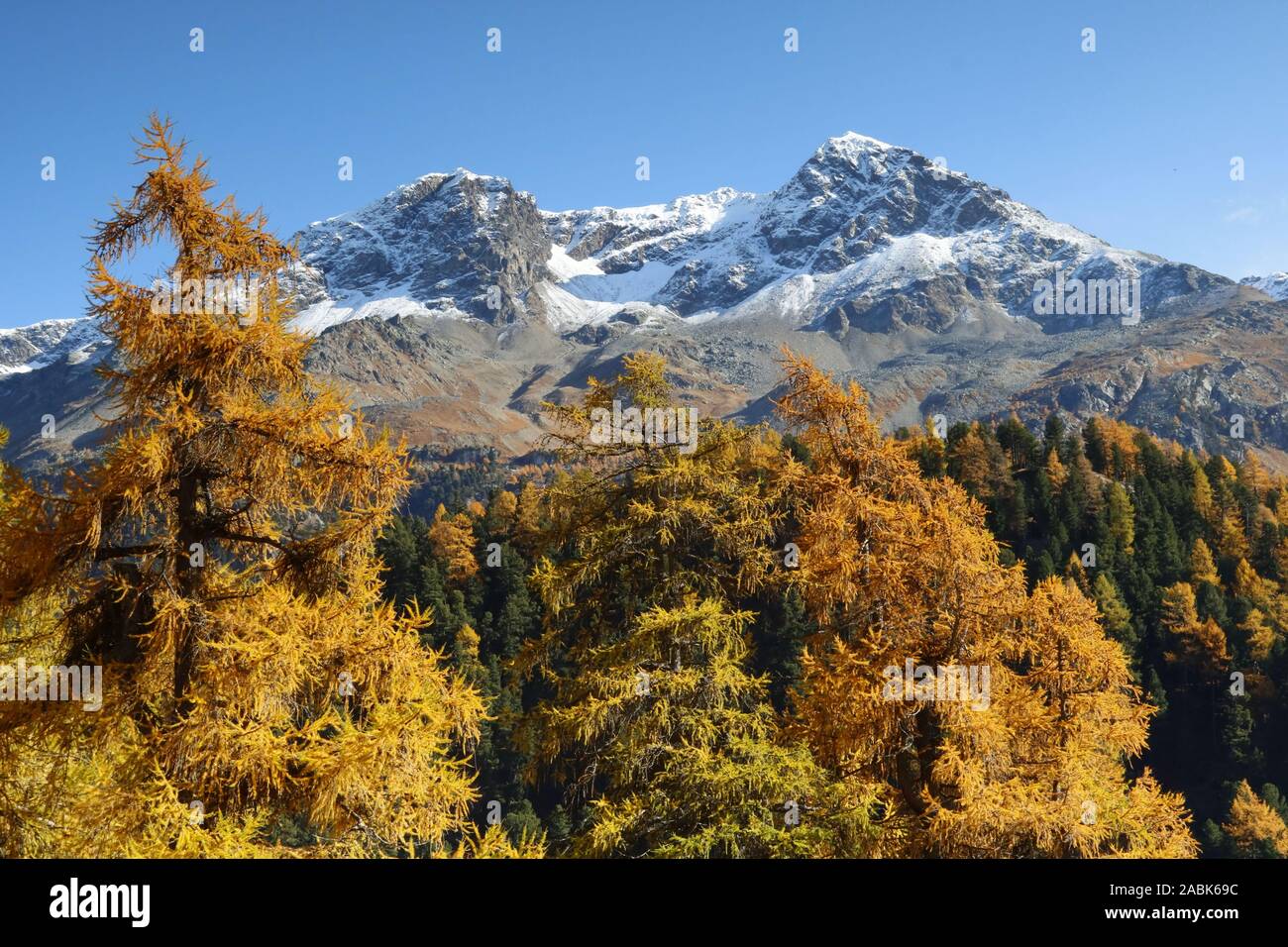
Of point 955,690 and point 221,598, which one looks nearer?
point 221,598

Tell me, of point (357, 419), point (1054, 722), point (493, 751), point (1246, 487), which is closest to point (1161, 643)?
point (1246, 487)
